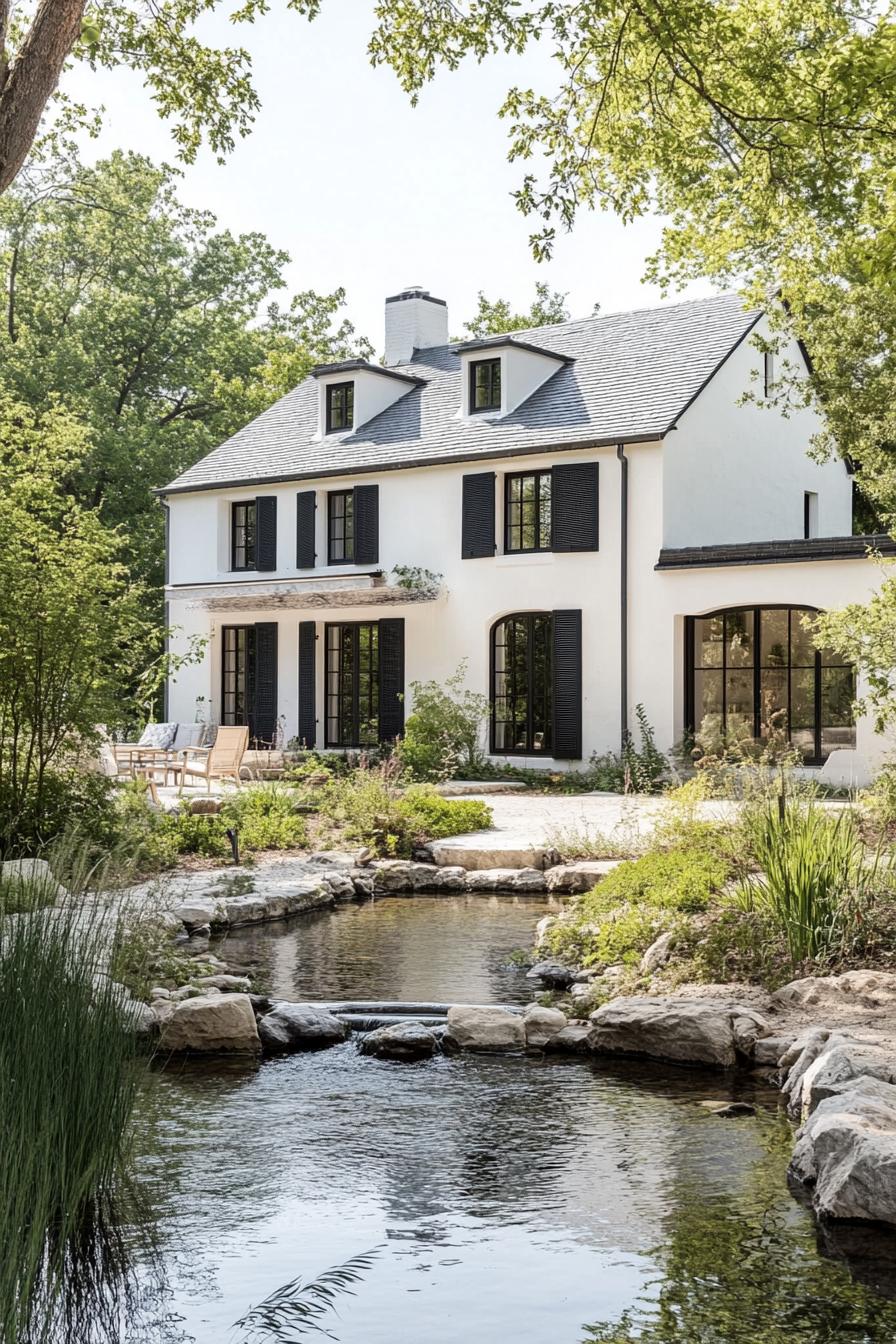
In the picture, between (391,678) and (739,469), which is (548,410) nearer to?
(739,469)

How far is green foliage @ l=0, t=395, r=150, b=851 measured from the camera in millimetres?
10227

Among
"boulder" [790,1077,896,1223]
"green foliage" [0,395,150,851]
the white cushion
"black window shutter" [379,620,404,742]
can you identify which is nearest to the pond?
"boulder" [790,1077,896,1223]

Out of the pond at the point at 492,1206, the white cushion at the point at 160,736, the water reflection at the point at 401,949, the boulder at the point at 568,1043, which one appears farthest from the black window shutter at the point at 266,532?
the boulder at the point at 568,1043

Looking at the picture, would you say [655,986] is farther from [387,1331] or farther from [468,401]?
[468,401]

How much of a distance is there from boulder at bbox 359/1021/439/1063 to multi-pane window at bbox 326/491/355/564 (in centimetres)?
1596

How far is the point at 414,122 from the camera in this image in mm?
8867

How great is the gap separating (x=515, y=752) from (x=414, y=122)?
462 inches

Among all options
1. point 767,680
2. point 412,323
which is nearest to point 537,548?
point 767,680

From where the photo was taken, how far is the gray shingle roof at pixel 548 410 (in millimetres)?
19062

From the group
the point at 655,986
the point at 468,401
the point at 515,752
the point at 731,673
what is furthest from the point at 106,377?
the point at 655,986

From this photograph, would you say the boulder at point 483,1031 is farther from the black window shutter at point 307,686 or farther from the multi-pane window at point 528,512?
the black window shutter at point 307,686

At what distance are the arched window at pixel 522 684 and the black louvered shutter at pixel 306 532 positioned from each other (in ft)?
12.6

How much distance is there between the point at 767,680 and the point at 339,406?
9.26m

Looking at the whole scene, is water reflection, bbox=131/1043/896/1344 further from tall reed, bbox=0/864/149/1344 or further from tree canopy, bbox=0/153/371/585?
tree canopy, bbox=0/153/371/585
